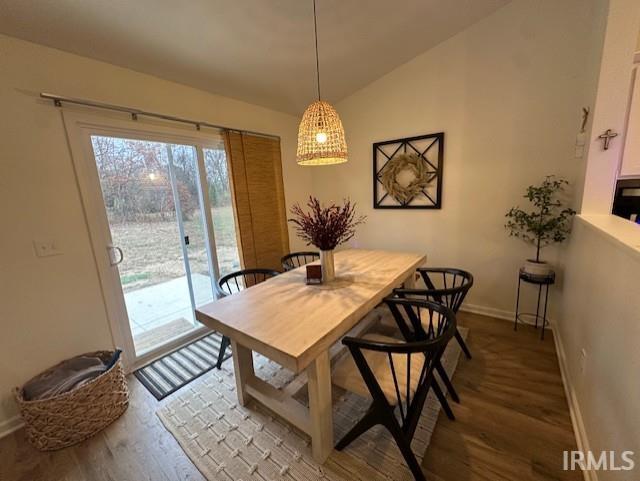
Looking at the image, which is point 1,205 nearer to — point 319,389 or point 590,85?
point 319,389

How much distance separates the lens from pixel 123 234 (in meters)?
2.09

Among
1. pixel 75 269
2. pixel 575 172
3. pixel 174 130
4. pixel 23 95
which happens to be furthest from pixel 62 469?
pixel 575 172

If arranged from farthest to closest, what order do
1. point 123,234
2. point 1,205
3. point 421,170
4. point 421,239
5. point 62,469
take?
point 421,239 → point 421,170 → point 123,234 → point 1,205 → point 62,469

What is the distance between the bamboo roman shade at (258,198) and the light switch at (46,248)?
137 cm

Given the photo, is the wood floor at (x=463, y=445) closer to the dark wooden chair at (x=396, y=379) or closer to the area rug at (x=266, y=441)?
the area rug at (x=266, y=441)

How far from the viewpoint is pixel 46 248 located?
1.69 m

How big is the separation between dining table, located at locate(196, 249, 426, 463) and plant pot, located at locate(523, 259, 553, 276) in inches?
46.4

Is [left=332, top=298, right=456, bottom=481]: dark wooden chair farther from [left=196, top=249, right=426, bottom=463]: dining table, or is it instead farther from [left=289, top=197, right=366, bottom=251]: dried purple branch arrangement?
[left=289, top=197, right=366, bottom=251]: dried purple branch arrangement

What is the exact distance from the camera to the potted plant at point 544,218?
7.26 feet

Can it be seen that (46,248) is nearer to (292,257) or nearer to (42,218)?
(42,218)

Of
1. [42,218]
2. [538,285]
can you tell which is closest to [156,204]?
[42,218]

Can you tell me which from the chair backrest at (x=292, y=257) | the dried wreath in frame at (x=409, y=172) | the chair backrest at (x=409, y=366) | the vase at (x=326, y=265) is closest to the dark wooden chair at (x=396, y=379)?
the chair backrest at (x=409, y=366)

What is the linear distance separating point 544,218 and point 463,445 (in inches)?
81.3

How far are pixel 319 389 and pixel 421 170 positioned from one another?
2481 mm
